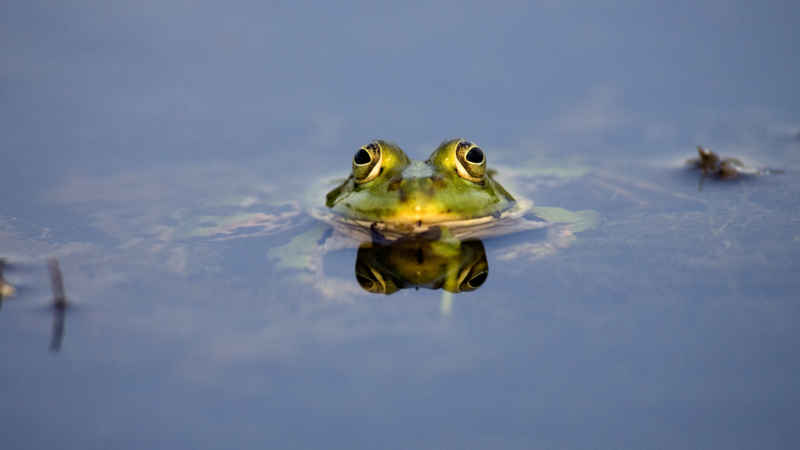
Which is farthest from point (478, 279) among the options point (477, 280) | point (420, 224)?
point (420, 224)

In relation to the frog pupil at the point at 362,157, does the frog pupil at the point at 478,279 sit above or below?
below

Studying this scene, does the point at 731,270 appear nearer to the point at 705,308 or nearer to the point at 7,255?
the point at 705,308

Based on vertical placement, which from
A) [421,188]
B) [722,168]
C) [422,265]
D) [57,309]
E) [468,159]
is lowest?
[57,309]

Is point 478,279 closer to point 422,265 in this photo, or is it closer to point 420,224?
point 422,265

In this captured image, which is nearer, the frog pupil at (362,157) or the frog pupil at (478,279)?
the frog pupil at (478,279)

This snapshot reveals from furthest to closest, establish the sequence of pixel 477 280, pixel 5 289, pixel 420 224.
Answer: pixel 420 224, pixel 477 280, pixel 5 289

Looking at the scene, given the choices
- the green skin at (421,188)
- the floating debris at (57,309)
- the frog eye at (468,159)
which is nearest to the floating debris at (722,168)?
the green skin at (421,188)

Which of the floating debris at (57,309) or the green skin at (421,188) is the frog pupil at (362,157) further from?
the floating debris at (57,309)

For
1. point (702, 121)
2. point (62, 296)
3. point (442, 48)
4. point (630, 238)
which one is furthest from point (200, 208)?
point (702, 121)

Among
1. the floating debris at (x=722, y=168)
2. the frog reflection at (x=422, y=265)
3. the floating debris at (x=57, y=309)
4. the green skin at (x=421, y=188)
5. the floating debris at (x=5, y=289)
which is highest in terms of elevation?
the floating debris at (x=722, y=168)
